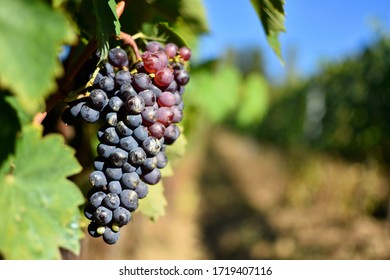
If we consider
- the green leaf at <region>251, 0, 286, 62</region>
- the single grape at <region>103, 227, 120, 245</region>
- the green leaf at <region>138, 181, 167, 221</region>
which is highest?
the green leaf at <region>251, 0, 286, 62</region>

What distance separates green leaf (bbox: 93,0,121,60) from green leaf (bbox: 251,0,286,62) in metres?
0.43

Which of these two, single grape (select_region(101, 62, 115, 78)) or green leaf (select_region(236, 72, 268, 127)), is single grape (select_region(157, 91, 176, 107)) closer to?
single grape (select_region(101, 62, 115, 78))

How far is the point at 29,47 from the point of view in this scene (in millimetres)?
674

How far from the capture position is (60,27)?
72cm

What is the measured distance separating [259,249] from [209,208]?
4420 mm

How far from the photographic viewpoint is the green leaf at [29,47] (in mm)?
648

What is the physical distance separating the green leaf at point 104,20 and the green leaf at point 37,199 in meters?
0.22

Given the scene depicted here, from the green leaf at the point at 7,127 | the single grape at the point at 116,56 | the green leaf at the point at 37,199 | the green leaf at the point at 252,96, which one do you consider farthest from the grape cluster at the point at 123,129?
the green leaf at the point at 252,96

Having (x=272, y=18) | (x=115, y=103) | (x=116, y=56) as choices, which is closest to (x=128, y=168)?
(x=115, y=103)

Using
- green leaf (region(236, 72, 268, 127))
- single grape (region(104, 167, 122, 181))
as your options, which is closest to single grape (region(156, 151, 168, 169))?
single grape (region(104, 167, 122, 181))

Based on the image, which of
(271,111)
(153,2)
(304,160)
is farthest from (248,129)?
(153,2)

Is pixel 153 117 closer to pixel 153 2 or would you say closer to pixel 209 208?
pixel 153 2

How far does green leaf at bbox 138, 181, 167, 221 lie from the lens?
129 cm

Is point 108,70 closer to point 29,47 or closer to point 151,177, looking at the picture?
point 151,177
